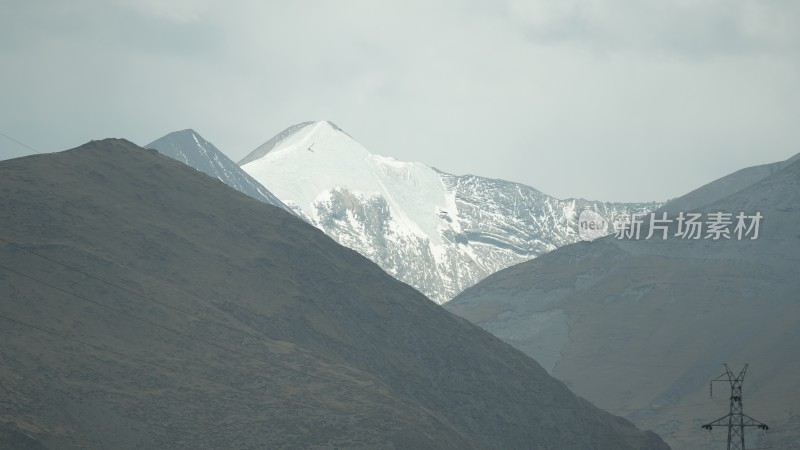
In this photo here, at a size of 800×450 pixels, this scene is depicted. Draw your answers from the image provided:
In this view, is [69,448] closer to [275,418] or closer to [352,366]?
[275,418]

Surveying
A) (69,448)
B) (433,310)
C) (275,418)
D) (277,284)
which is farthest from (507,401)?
(69,448)

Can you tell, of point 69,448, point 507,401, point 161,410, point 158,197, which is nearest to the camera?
point 69,448

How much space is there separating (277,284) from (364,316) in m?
14.1

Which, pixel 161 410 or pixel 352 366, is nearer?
pixel 161 410

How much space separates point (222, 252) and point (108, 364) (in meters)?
48.3

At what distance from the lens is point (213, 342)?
150250 millimetres

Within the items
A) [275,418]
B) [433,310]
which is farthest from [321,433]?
[433,310]

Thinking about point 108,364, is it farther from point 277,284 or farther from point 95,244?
→ point 277,284

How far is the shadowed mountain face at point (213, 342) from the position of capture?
421ft

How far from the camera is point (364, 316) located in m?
180

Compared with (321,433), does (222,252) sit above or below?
above

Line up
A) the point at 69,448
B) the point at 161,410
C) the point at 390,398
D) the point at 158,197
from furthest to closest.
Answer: the point at 158,197 < the point at 390,398 < the point at 161,410 < the point at 69,448

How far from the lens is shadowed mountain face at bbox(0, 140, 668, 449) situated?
128 m

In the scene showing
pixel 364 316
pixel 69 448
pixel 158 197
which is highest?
pixel 158 197
